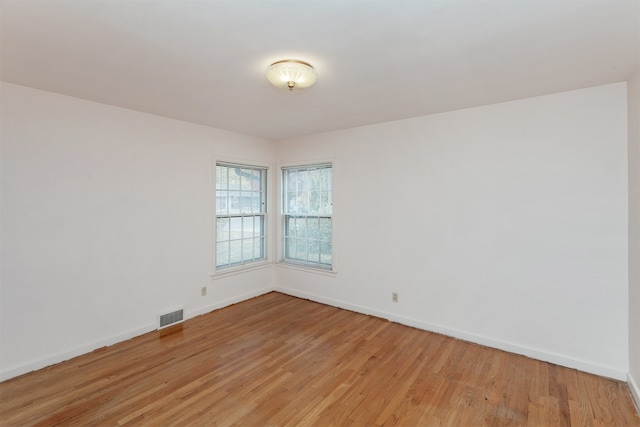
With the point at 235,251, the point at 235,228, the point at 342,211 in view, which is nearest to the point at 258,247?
the point at 235,251

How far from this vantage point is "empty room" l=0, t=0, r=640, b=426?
1853mm

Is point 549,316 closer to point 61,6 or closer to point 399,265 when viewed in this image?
point 399,265

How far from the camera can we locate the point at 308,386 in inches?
93.7

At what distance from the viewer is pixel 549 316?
9.07ft

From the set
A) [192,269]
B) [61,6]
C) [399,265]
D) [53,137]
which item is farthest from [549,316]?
[53,137]

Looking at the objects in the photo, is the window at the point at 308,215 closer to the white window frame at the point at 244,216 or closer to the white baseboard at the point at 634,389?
the white window frame at the point at 244,216

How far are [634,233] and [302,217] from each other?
3619 millimetres

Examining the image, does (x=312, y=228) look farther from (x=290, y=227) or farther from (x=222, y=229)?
(x=222, y=229)

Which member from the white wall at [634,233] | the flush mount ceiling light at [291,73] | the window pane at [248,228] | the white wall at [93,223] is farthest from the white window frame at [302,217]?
the white wall at [634,233]

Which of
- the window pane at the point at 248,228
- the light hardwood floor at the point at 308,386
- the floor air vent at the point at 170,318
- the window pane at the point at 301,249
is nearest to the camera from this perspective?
the light hardwood floor at the point at 308,386

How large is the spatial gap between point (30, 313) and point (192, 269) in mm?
1528

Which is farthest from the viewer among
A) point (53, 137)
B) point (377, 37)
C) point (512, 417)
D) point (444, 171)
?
point (444, 171)

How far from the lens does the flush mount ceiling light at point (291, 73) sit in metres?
2.11

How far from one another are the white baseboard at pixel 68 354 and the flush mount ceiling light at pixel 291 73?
3.04m
